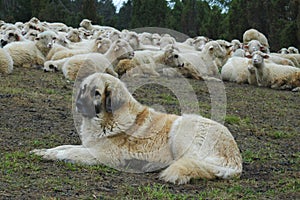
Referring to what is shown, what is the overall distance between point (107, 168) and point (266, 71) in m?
10.8

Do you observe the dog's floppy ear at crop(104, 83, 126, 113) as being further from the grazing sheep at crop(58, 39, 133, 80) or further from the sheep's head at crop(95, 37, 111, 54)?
the sheep's head at crop(95, 37, 111, 54)

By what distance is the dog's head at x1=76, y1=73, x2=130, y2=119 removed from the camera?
635 cm

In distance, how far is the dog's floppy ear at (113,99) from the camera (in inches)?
251

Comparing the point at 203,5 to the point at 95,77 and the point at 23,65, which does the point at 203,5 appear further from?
the point at 95,77

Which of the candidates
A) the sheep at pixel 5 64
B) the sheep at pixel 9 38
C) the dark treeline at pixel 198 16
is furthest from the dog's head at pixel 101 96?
the dark treeline at pixel 198 16

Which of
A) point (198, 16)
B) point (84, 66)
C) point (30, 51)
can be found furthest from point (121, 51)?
point (198, 16)

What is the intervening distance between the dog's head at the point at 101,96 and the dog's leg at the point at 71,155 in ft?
1.31

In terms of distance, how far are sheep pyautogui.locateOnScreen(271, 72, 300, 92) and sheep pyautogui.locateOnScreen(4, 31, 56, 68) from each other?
20.6 feet

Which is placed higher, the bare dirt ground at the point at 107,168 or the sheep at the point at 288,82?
the bare dirt ground at the point at 107,168


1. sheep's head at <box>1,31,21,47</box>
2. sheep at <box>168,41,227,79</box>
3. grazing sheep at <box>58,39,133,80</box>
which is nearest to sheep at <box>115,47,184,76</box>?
grazing sheep at <box>58,39,133,80</box>

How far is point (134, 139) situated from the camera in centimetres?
652

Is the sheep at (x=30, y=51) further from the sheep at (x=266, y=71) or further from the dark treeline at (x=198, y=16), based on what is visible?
the dark treeline at (x=198, y=16)

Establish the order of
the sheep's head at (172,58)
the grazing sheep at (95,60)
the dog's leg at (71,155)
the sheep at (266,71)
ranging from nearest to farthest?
the dog's leg at (71,155), the grazing sheep at (95,60), the sheep's head at (172,58), the sheep at (266,71)

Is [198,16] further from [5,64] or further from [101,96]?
[101,96]
